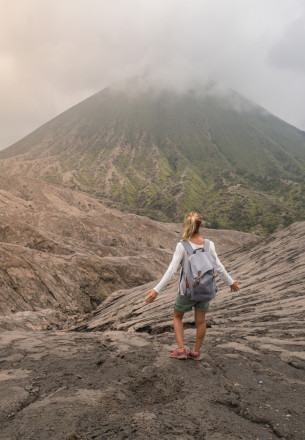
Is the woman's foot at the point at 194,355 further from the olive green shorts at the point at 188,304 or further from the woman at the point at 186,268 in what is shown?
the olive green shorts at the point at 188,304

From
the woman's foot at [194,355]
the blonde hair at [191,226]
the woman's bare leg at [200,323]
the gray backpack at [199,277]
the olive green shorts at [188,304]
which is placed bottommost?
the woman's foot at [194,355]

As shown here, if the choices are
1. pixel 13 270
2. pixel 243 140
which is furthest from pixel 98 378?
pixel 243 140

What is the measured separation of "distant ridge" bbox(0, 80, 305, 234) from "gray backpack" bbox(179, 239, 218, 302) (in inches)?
3469

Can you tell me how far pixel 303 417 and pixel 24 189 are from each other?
61.5 m

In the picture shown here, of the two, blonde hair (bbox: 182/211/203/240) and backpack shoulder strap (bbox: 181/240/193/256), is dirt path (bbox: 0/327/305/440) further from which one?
blonde hair (bbox: 182/211/203/240)

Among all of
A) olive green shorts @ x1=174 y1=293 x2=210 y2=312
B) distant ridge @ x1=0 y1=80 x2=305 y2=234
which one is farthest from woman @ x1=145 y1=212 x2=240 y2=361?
distant ridge @ x1=0 y1=80 x2=305 y2=234

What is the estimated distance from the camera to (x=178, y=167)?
153 metres

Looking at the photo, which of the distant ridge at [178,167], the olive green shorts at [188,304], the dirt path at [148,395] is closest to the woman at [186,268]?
the olive green shorts at [188,304]

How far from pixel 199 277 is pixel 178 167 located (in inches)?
5973

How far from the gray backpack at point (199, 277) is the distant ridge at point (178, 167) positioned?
A: 88.1 m

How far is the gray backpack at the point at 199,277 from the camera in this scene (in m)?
4.14

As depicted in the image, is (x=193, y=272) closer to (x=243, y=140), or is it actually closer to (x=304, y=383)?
(x=304, y=383)

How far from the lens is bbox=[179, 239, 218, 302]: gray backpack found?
4.14 m

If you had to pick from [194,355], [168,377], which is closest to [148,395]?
[168,377]
